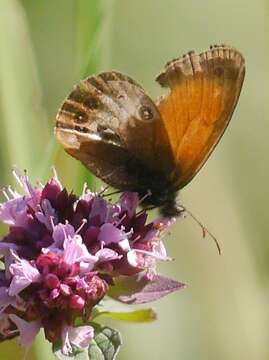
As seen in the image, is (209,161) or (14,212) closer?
A: (14,212)

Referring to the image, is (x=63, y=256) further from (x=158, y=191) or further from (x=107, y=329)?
(x=158, y=191)

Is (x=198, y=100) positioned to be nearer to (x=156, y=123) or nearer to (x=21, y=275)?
(x=156, y=123)

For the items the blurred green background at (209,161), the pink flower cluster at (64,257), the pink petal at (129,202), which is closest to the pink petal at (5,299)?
the pink flower cluster at (64,257)

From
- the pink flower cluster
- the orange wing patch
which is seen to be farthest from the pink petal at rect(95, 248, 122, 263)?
the orange wing patch

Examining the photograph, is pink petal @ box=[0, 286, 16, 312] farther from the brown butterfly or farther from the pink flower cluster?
the brown butterfly

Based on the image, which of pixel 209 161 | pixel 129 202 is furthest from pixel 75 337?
pixel 209 161

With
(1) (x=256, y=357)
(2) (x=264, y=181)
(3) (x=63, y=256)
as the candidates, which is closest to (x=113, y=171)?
(3) (x=63, y=256)

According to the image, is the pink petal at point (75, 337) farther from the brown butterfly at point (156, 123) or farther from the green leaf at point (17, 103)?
the green leaf at point (17, 103)
